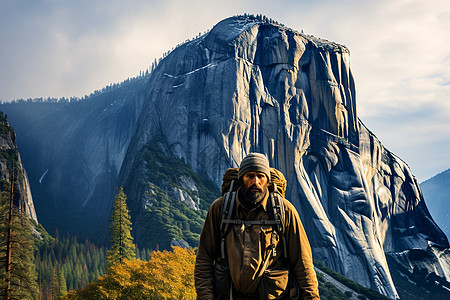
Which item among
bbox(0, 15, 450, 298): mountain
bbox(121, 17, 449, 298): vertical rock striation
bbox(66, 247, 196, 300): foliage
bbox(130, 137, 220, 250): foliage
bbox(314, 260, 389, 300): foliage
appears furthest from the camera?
bbox(121, 17, 449, 298): vertical rock striation

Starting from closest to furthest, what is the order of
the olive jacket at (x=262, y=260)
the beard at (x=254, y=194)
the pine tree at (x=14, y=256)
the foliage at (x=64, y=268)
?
1. the olive jacket at (x=262, y=260)
2. the beard at (x=254, y=194)
3. the pine tree at (x=14, y=256)
4. the foliage at (x=64, y=268)

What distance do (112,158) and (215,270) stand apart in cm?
19618

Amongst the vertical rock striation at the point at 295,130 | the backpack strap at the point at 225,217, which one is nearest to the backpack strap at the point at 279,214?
the backpack strap at the point at 225,217

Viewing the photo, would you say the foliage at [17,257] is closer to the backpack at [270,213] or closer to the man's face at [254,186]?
the backpack at [270,213]

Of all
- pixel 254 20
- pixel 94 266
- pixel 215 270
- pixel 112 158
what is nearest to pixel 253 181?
pixel 215 270

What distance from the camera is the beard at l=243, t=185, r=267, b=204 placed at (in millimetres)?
5448

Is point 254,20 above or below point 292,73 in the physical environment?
above

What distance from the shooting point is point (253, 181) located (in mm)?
5457

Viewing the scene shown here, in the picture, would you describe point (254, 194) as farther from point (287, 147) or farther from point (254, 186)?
point (287, 147)

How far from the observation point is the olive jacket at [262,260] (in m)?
5.34

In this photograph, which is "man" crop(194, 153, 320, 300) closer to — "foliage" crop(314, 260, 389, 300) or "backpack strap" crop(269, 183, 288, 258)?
"backpack strap" crop(269, 183, 288, 258)

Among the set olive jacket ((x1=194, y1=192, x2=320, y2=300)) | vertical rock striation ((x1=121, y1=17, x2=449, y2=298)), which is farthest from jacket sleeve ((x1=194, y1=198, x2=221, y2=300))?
vertical rock striation ((x1=121, y1=17, x2=449, y2=298))

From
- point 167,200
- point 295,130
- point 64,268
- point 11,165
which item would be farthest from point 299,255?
point 295,130

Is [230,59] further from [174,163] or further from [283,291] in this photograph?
[283,291]
